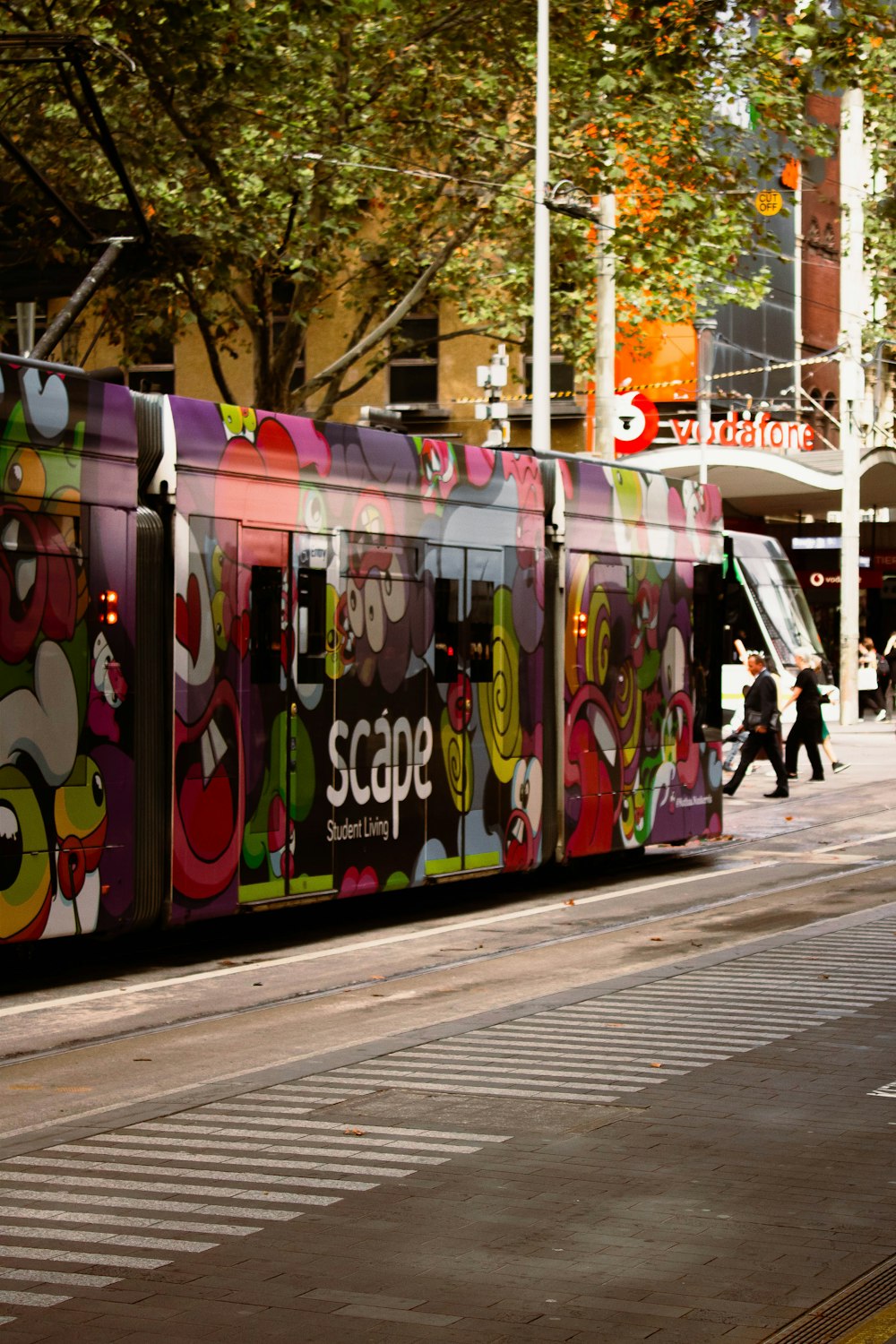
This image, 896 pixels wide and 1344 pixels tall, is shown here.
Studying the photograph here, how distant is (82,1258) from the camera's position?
5.82 meters

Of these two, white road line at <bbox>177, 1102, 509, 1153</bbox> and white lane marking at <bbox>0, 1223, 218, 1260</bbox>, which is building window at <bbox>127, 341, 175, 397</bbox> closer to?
white road line at <bbox>177, 1102, 509, 1153</bbox>

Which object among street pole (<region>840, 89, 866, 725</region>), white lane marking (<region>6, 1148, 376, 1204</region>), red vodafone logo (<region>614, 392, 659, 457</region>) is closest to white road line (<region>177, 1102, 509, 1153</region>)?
white lane marking (<region>6, 1148, 376, 1204</region>)

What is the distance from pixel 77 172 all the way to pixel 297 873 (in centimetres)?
1643

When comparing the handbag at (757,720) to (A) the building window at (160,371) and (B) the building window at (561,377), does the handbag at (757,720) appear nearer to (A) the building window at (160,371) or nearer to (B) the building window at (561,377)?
(B) the building window at (561,377)

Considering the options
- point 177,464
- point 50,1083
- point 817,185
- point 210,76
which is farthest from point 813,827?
point 817,185

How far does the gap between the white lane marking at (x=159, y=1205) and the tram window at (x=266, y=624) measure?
5782 millimetres

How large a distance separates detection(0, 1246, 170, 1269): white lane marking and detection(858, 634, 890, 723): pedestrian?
119 ft

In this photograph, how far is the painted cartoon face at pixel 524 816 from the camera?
1470 centimetres

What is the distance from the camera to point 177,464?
37.7 ft

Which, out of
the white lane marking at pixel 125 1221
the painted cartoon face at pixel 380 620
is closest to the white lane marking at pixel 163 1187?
the white lane marking at pixel 125 1221

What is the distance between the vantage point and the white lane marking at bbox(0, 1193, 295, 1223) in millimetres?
6301

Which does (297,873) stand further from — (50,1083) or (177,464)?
(50,1083)

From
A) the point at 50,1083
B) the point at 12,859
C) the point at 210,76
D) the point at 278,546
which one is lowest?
the point at 50,1083

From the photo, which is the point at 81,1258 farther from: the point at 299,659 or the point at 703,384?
the point at 703,384
